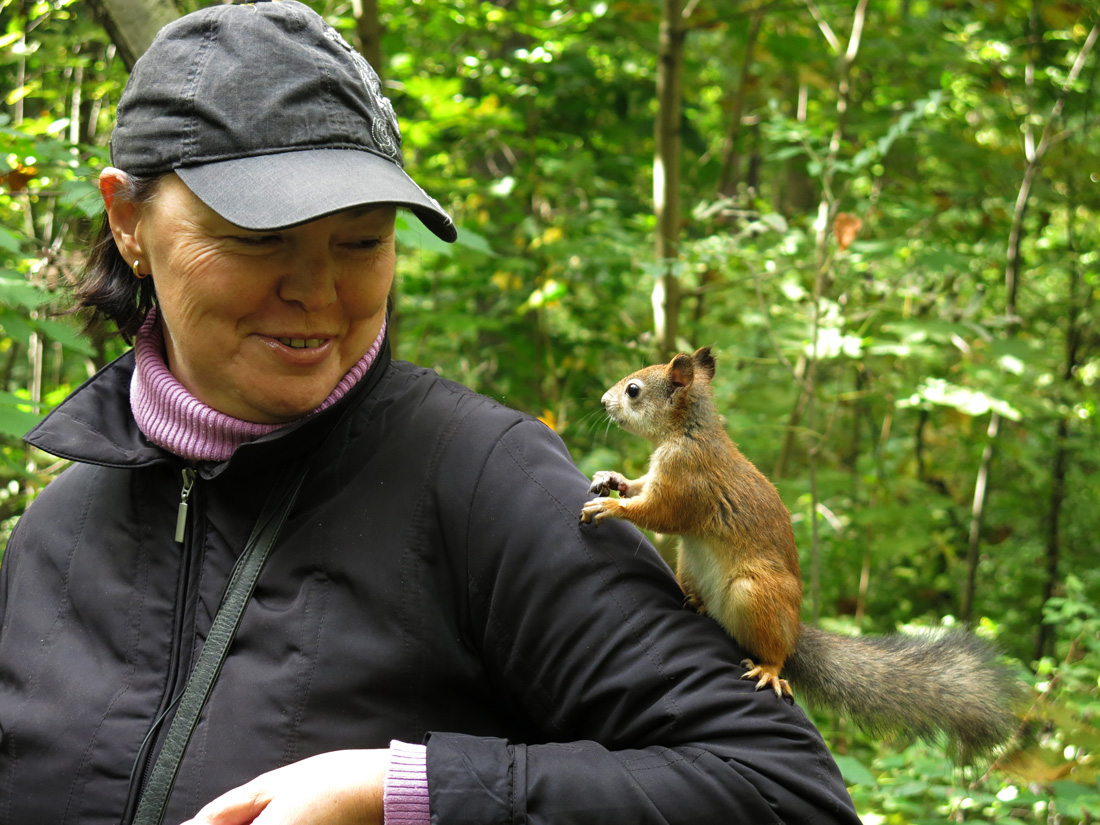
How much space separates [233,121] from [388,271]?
268 millimetres

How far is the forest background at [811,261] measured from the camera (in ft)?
10.3

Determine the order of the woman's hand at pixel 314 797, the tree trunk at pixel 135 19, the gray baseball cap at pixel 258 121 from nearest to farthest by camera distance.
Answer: the woman's hand at pixel 314 797 → the gray baseball cap at pixel 258 121 → the tree trunk at pixel 135 19

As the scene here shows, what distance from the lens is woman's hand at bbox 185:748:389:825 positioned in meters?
0.97

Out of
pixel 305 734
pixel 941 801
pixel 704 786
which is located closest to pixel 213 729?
pixel 305 734

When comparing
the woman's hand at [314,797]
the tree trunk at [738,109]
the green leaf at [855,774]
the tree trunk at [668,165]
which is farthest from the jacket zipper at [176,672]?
the tree trunk at [738,109]

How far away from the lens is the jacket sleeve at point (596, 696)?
0.97 metres

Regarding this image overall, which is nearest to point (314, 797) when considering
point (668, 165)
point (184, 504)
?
point (184, 504)

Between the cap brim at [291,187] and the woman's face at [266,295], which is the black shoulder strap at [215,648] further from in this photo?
the cap brim at [291,187]

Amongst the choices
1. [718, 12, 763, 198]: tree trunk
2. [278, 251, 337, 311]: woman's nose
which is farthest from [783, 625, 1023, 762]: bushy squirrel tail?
[718, 12, 763, 198]: tree trunk

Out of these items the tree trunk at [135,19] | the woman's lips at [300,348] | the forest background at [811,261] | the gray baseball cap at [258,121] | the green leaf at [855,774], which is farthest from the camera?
the forest background at [811,261]

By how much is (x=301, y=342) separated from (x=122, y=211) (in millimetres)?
348

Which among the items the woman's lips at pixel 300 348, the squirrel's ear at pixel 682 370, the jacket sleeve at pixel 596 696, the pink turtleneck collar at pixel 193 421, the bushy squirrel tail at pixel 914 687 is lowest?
the bushy squirrel tail at pixel 914 687

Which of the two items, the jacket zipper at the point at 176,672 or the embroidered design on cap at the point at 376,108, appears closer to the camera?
the jacket zipper at the point at 176,672

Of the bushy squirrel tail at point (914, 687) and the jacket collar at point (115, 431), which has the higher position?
the jacket collar at point (115, 431)
